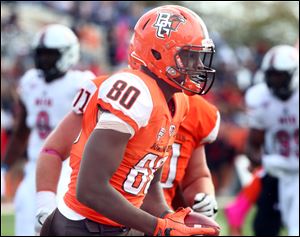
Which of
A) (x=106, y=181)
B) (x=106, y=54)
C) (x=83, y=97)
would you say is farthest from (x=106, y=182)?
(x=106, y=54)

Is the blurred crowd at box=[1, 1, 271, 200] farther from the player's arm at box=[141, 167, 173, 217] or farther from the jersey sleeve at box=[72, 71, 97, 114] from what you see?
the player's arm at box=[141, 167, 173, 217]

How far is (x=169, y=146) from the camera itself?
3930mm

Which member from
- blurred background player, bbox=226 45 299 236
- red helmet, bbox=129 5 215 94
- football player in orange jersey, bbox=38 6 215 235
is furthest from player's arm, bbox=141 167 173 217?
blurred background player, bbox=226 45 299 236

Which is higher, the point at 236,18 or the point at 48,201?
the point at 48,201

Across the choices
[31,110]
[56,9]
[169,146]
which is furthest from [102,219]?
[56,9]

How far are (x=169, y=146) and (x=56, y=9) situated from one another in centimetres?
1143

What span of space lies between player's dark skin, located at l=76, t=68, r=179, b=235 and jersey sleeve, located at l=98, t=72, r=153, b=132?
80 mm

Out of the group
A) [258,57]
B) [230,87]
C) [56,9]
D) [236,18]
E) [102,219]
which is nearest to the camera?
[102,219]

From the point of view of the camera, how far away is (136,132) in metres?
3.61

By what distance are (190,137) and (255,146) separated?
11.0 ft

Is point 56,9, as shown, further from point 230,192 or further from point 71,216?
point 71,216

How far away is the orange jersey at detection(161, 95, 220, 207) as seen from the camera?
197 inches

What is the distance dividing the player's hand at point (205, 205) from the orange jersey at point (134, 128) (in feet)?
2.71

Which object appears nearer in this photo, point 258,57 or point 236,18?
point 258,57
